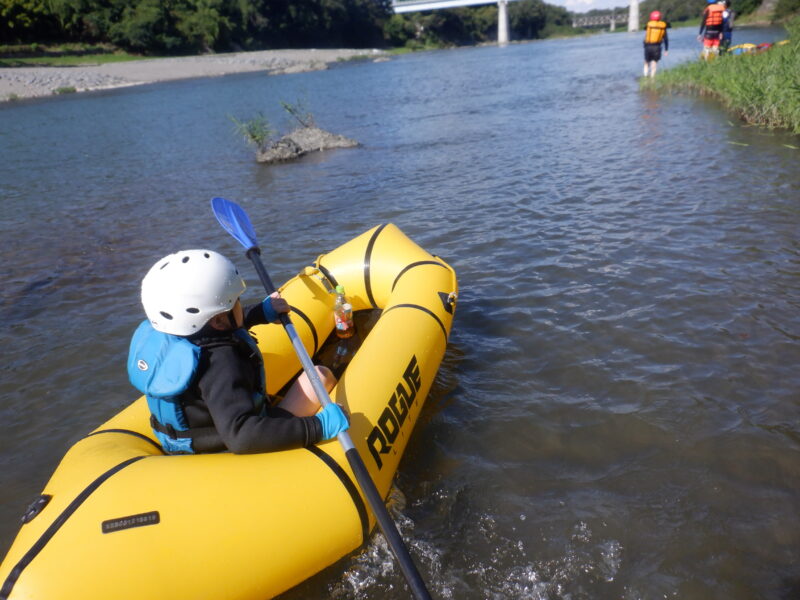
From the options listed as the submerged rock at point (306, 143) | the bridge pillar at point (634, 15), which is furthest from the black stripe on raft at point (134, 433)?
the bridge pillar at point (634, 15)

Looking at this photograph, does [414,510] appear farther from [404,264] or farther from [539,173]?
[539,173]

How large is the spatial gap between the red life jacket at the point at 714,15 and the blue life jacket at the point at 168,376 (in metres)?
15.3

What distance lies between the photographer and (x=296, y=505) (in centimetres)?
230

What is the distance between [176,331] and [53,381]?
258cm

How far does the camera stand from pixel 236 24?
6062 centimetres

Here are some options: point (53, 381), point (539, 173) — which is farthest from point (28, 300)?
point (539, 173)

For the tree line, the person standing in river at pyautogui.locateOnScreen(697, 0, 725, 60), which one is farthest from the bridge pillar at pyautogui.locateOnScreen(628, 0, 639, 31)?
the person standing in river at pyautogui.locateOnScreen(697, 0, 725, 60)

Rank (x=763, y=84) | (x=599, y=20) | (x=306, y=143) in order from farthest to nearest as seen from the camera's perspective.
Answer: (x=599, y=20) → (x=306, y=143) → (x=763, y=84)

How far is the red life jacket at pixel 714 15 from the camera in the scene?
43.6 ft

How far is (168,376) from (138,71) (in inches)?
1876

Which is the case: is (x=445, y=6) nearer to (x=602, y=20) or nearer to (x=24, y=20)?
(x=602, y=20)

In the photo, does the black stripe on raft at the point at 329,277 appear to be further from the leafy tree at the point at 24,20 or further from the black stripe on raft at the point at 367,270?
the leafy tree at the point at 24,20

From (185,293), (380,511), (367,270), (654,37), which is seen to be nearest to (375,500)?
(380,511)

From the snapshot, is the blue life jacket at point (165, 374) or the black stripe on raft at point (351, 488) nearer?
the blue life jacket at point (165, 374)
